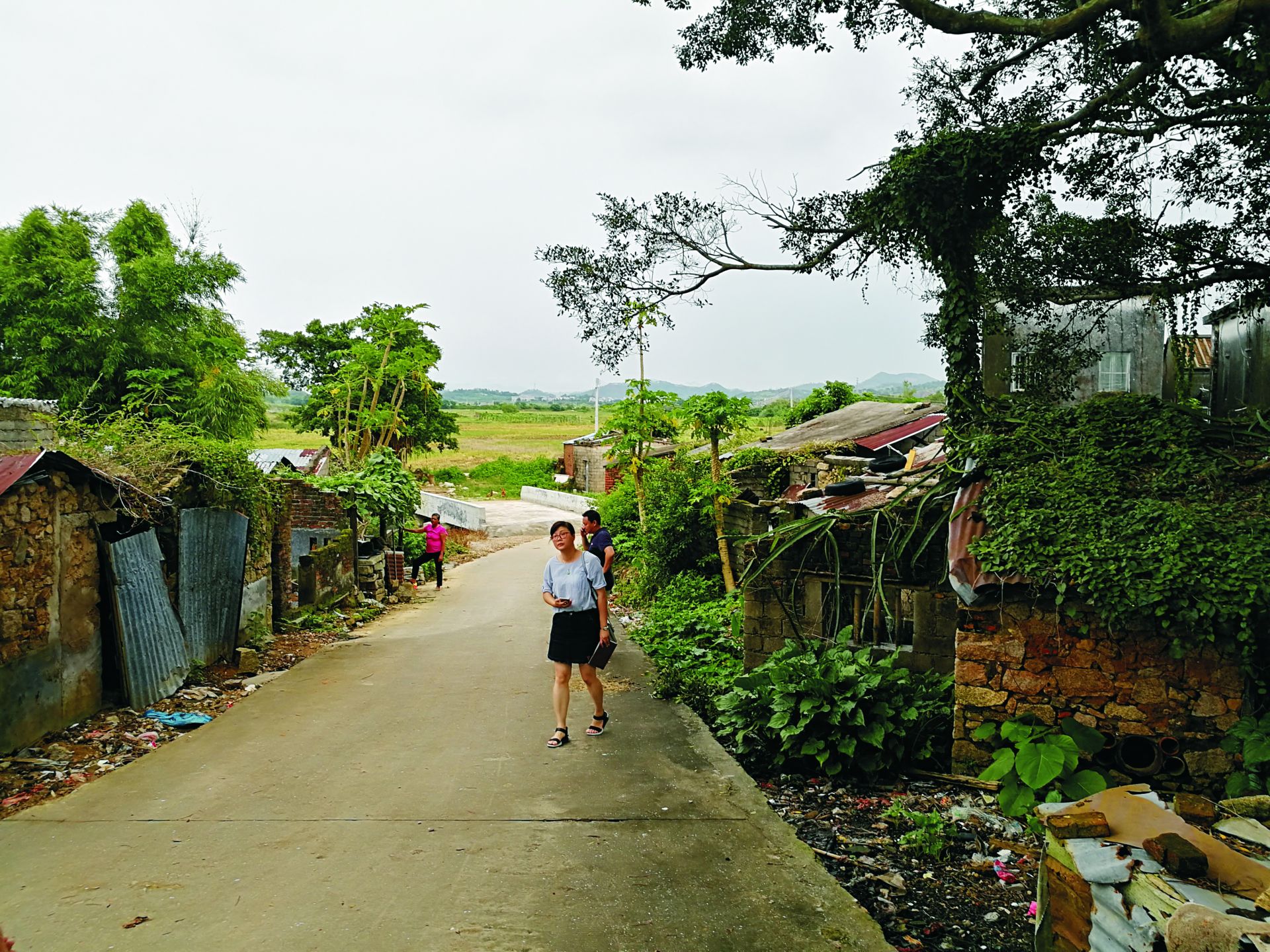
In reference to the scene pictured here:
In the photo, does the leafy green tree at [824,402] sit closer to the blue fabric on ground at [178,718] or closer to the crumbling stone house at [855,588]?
the crumbling stone house at [855,588]

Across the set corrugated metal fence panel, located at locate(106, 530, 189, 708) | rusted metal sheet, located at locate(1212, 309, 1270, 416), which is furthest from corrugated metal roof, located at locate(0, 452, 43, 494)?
rusted metal sheet, located at locate(1212, 309, 1270, 416)

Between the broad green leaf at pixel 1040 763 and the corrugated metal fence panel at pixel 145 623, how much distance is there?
24.4 ft

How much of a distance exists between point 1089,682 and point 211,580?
870 centimetres

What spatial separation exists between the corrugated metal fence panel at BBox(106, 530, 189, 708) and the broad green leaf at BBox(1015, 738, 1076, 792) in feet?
24.4

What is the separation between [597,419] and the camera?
53594 mm

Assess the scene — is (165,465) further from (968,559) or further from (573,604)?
(968,559)

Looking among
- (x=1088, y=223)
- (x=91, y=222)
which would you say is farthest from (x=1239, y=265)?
(x=91, y=222)

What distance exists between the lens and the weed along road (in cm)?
352

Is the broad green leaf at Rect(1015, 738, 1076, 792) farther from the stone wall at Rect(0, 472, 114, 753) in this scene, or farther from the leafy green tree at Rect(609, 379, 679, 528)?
the leafy green tree at Rect(609, 379, 679, 528)

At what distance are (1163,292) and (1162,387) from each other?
35.5ft

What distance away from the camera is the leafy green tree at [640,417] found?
13.8m

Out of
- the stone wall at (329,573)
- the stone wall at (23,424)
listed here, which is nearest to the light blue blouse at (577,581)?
the stone wall at (23,424)

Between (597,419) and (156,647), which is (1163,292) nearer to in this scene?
(156,647)

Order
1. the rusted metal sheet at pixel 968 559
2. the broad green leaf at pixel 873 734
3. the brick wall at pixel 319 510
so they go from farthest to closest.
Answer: the brick wall at pixel 319 510 → the broad green leaf at pixel 873 734 → the rusted metal sheet at pixel 968 559
